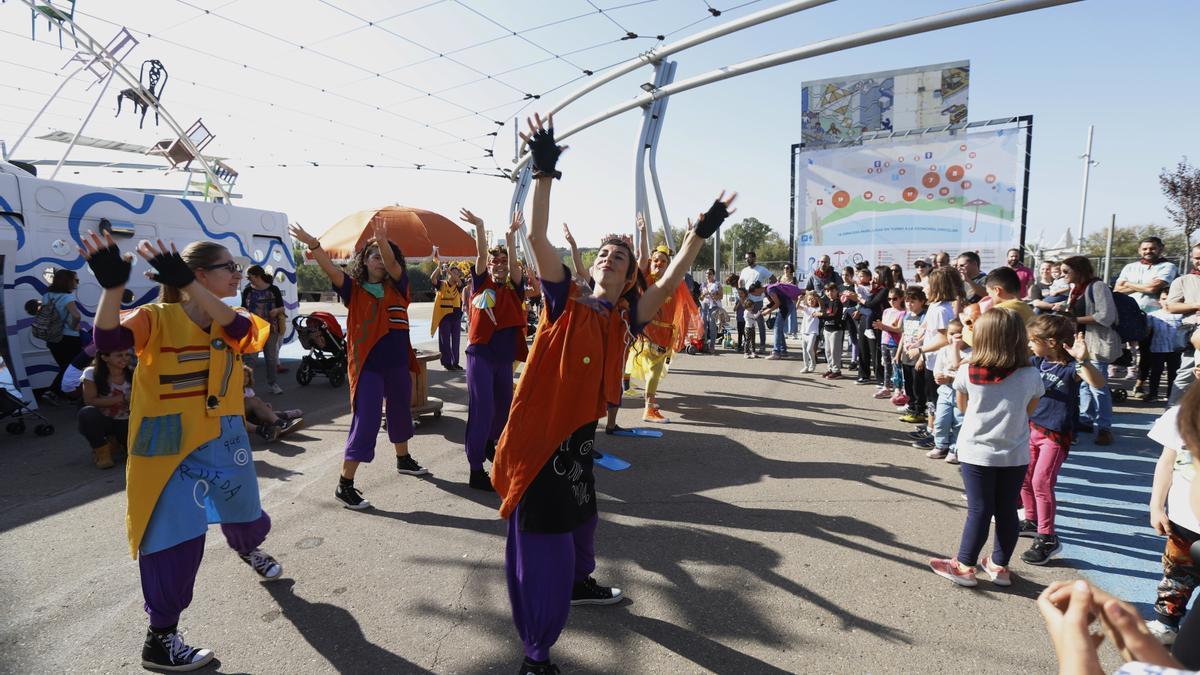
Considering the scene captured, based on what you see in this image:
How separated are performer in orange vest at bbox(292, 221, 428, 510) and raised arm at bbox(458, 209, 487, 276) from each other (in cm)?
57

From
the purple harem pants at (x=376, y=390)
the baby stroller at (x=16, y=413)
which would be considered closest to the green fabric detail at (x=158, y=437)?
the purple harem pants at (x=376, y=390)

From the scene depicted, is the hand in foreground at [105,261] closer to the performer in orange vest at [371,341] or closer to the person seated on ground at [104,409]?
the performer in orange vest at [371,341]

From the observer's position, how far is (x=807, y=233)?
14.4 meters

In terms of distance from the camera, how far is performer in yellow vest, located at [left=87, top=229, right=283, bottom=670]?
8.25ft

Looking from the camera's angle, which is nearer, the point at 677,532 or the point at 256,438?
the point at 677,532

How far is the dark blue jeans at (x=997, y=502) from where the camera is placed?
10.1 ft

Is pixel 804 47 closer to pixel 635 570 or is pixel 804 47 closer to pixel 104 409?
pixel 635 570

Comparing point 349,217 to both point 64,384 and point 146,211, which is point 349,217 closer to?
point 146,211

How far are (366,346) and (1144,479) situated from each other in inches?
242

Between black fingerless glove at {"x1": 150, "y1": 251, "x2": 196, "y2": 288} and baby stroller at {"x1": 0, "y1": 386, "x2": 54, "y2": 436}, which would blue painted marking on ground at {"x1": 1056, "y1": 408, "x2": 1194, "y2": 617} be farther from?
baby stroller at {"x1": 0, "y1": 386, "x2": 54, "y2": 436}

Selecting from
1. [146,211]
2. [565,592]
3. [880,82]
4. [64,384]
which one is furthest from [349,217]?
[565,592]

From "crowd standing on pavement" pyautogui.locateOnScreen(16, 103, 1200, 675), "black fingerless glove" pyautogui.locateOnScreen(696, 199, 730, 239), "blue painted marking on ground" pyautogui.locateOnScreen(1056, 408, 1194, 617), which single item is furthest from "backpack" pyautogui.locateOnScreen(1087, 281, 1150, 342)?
"black fingerless glove" pyautogui.locateOnScreen(696, 199, 730, 239)

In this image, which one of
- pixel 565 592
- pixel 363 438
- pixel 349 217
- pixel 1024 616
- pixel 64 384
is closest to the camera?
pixel 565 592

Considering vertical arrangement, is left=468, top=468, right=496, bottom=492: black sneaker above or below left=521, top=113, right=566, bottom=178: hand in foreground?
below
